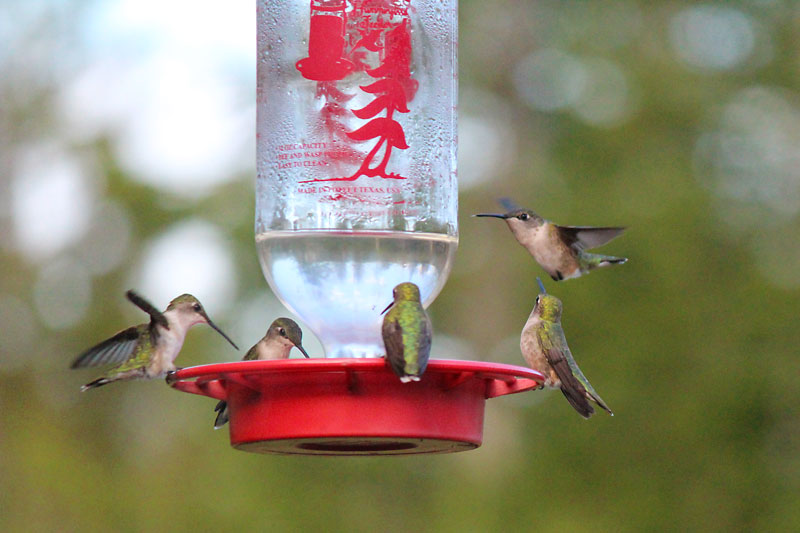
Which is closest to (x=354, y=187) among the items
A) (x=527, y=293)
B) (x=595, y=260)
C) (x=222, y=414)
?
(x=222, y=414)

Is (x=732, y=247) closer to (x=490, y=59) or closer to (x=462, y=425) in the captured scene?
(x=490, y=59)

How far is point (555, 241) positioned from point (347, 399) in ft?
7.52

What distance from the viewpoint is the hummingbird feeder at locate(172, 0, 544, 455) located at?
352 cm

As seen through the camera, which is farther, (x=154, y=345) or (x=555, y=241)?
(x=555, y=241)

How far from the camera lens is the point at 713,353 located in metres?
13.2

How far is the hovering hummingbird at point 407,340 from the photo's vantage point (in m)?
3.13

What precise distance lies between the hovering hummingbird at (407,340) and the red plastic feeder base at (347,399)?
2.2 inches

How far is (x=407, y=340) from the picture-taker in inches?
126

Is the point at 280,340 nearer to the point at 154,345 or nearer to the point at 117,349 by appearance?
the point at 154,345

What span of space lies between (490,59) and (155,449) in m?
6.82

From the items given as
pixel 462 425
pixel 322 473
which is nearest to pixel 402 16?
pixel 462 425

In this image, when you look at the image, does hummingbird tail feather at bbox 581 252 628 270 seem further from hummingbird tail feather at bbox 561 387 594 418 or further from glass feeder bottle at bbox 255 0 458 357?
hummingbird tail feather at bbox 561 387 594 418

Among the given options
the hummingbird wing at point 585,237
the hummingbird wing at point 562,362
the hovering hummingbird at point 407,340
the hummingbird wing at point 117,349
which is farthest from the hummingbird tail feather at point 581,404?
the hummingbird wing at point 117,349

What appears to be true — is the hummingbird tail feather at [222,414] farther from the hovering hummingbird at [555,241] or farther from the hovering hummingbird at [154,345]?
the hovering hummingbird at [555,241]
